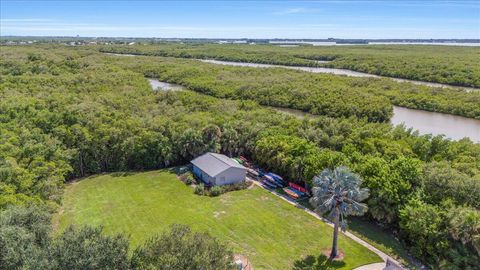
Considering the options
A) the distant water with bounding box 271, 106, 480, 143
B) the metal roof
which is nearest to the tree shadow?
the metal roof

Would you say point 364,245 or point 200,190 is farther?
point 200,190

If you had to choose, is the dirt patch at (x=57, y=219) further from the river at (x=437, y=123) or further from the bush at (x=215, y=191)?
the river at (x=437, y=123)

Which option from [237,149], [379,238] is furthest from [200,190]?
[379,238]

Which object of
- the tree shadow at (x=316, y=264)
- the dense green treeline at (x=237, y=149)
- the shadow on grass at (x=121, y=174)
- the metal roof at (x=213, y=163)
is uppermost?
the dense green treeline at (x=237, y=149)

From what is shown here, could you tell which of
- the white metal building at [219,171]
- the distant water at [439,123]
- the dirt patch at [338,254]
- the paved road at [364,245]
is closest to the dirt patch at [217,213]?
the white metal building at [219,171]

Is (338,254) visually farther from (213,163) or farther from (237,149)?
(237,149)

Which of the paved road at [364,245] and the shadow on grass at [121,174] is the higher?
the paved road at [364,245]
